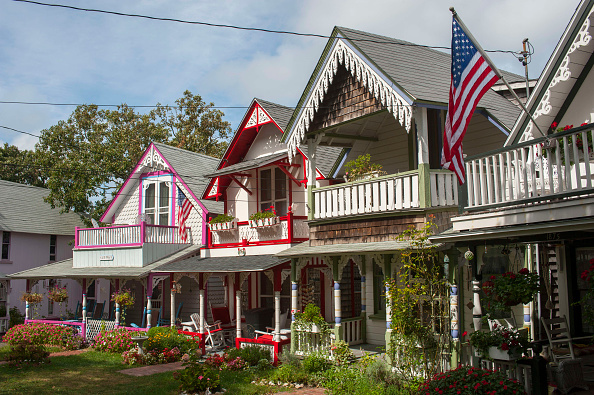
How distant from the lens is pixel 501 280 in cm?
984

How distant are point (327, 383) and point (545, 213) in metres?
6.11

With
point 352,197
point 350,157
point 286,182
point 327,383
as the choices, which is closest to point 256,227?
point 286,182

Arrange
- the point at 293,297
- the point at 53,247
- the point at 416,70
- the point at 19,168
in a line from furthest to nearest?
the point at 19,168
the point at 53,247
the point at 293,297
the point at 416,70

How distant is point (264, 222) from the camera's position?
18750mm

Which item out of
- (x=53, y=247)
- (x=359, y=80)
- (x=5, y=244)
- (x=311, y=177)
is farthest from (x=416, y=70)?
(x=53, y=247)

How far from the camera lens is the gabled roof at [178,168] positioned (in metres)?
23.8

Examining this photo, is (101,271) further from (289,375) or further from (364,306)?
(289,375)

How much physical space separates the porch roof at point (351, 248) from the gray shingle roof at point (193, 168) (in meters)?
8.47

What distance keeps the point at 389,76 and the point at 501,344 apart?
21.0ft

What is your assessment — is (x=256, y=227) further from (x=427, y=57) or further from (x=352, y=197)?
(x=427, y=57)

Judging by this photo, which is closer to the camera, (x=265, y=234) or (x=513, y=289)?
(x=513, y=289)

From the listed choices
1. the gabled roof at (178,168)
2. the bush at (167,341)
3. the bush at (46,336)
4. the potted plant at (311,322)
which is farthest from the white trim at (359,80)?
the bush at (46,336)

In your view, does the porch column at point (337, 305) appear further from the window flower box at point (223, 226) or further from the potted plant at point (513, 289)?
the window flower box at point (223, 226)

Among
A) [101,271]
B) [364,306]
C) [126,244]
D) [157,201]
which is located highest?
[157,201]
